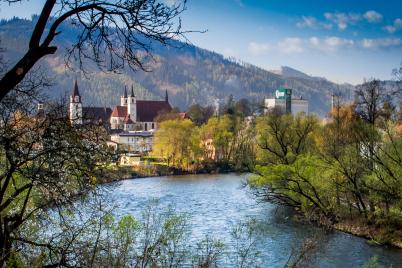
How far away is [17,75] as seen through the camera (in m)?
5.15

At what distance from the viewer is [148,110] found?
399 ft

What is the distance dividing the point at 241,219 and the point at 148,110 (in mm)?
93593

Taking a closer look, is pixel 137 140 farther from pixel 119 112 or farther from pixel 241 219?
pixel 241 219

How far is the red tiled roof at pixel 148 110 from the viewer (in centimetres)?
11997

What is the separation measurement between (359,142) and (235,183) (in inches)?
868

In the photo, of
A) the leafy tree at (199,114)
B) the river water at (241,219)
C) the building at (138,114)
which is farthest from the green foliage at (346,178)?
the building at (138,114)

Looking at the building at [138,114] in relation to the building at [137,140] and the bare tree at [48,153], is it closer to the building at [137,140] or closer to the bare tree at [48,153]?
the building at [137,140]

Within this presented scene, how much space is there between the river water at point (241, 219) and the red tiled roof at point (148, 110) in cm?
6885

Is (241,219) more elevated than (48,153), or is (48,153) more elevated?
(48,153)

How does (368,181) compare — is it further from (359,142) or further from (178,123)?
(178,123)

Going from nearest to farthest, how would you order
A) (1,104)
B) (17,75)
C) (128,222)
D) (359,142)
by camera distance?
(17,75) → (1,104) → (128,222) → (359,142)

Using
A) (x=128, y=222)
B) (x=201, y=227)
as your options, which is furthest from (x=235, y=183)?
(x=128, y=222)

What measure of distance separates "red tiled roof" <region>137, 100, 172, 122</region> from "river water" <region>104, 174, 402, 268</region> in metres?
68.9

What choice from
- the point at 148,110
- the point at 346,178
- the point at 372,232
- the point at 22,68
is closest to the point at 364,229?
the point at 372,232
